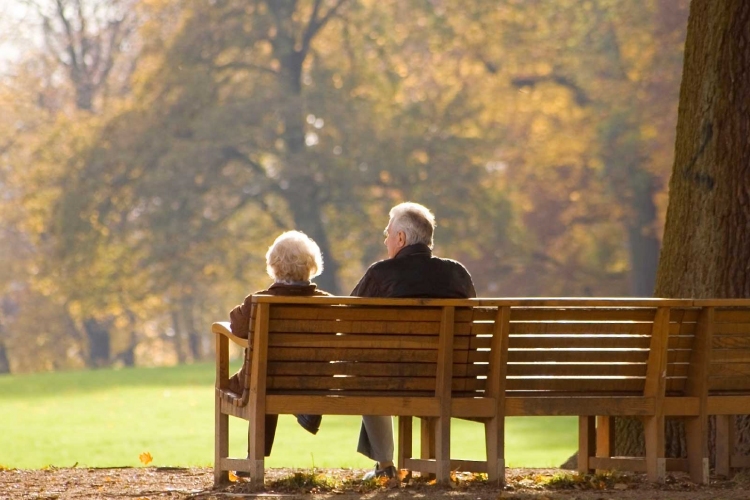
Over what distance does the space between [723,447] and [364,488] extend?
201 centimetres

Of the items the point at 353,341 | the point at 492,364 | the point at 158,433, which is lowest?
the point at 158,433

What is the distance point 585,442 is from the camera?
7.54m

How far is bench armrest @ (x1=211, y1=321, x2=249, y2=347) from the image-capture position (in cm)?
685

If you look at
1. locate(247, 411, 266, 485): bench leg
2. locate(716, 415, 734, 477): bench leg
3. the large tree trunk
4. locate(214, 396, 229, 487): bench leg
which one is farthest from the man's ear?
the large tree trunk

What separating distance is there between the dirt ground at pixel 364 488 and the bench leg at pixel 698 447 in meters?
Result: 0.06

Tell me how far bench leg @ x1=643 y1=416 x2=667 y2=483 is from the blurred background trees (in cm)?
2685

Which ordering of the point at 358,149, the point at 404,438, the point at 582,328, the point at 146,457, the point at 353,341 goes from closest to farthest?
the point at 353,341 < the point at 582,328 < the point at 404,438 < the point at 146,457 < the point at 358,149

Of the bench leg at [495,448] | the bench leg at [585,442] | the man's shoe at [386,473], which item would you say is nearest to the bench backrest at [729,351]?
the bench leg at [585,442]

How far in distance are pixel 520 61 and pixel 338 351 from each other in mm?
32859

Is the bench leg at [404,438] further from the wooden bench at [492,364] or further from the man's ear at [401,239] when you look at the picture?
the man's ear at [401,239]

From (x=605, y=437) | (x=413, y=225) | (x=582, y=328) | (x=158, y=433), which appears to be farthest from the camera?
(x=158, y=433)

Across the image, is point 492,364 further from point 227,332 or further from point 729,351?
point 227,332

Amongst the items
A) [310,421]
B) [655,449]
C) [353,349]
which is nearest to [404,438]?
[310,421]

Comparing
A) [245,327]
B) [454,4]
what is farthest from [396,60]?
[245,327]
